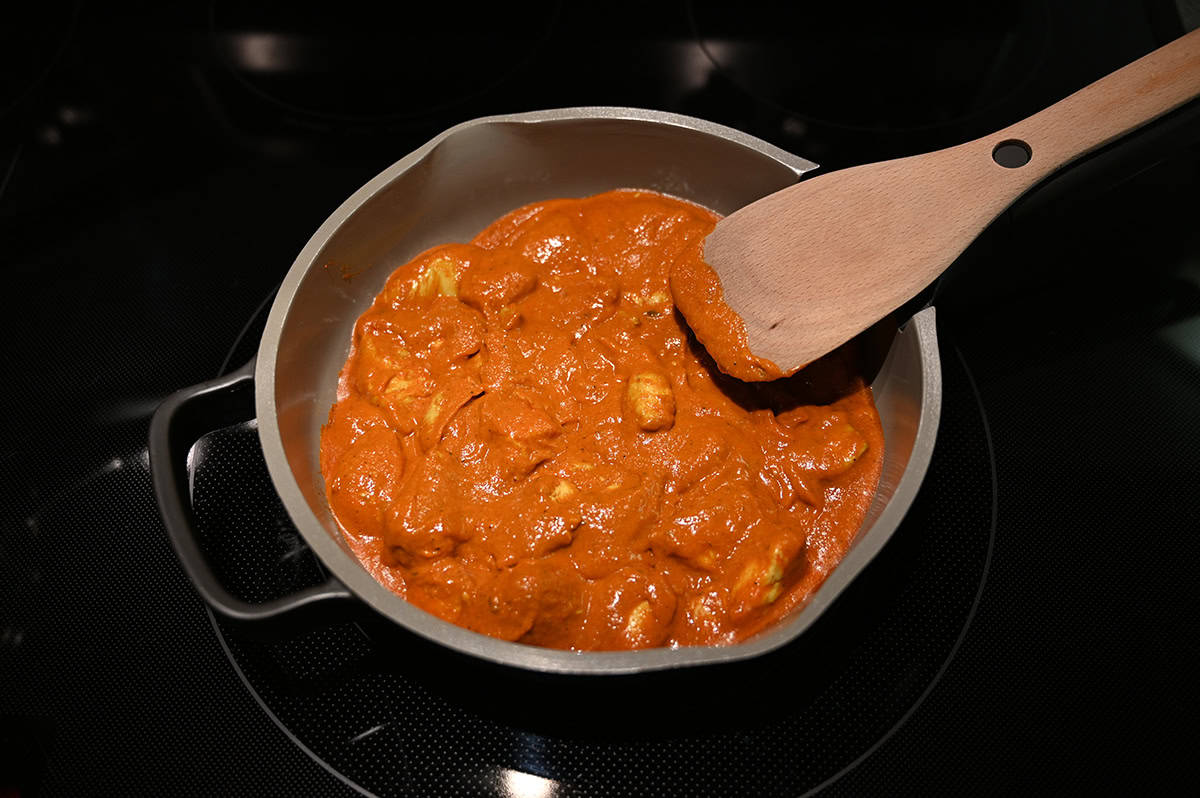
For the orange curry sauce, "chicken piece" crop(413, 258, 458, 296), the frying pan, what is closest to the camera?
the frying pan

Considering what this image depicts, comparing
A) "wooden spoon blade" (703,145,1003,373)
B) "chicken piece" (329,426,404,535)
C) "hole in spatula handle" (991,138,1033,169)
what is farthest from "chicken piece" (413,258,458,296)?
"hole in spatula handle" (991,138,1033,169)

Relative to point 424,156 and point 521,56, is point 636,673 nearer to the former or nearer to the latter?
point 424,156

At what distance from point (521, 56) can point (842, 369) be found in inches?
41.1

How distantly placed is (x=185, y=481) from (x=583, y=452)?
59cm

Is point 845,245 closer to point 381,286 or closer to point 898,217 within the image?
point 898,217

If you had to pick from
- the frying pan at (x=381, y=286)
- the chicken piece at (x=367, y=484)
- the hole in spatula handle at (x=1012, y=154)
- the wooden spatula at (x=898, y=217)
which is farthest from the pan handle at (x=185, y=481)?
the hole in spatula handle at (x=1012, y=154)

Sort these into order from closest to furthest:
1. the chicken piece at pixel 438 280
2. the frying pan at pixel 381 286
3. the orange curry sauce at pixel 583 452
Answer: the frying pan at pixel 381 286
the orange curry sauce at pixel 583 452
the chicken piece at pixel 438 280

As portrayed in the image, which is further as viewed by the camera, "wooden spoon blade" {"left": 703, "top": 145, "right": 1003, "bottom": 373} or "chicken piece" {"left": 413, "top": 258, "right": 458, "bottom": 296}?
"chicken piece" {"left": 413, "top": 258, "right": 458, "bottom": 296}

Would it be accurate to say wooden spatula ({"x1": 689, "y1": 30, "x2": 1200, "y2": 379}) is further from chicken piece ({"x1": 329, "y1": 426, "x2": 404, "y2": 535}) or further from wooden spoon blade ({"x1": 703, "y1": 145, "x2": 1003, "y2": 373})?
chicken piece ({"x1": 329, "y1": 426, "x2": 404, "y2": 535})

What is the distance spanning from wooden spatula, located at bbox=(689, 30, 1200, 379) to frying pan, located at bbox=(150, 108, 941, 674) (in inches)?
3.8

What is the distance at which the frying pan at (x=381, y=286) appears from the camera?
48.4 inches

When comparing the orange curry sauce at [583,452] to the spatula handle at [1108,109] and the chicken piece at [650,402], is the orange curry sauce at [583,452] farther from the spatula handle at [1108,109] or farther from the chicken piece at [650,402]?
the spatula handle at [1108,109]

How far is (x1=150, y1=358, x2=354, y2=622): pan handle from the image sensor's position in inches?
48.7

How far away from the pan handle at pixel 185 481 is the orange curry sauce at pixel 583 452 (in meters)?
0.19
